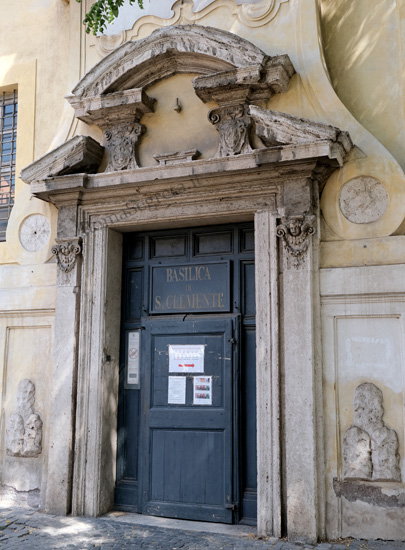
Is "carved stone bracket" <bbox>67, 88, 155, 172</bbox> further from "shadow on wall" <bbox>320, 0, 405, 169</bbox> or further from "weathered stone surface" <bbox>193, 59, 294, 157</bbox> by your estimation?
"shadow on wall" <bbox>320, 0, 405, 169</bbox>

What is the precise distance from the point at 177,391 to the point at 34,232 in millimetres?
2364

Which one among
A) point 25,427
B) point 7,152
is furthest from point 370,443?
point 7,152

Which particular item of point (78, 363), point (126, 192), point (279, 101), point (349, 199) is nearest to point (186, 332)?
point (78, 363)

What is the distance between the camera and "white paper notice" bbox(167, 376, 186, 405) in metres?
6.13

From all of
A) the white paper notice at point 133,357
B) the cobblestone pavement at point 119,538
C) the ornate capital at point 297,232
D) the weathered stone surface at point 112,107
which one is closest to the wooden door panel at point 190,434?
the white paper notice at point 133,357

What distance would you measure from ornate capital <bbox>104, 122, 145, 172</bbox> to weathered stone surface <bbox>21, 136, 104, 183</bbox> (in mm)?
151

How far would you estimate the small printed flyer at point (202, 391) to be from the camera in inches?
237

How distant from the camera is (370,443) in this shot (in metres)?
5.16

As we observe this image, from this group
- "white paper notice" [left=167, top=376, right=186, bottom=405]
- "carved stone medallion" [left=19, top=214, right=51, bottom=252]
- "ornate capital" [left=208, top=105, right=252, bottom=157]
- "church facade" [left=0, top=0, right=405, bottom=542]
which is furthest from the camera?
"carved stone medallion" [left=19, top=214, right=51, bottom=252]

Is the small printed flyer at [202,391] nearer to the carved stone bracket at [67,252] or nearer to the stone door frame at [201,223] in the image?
the stone door frame at [201,223]

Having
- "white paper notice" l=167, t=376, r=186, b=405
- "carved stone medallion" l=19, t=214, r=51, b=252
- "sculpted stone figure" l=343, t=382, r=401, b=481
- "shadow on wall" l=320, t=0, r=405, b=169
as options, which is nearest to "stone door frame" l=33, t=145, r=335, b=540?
"sculpted stone figure" l=343, t=382, r=401, b=481

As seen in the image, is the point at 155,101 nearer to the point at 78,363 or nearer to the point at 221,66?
the point at 221,66

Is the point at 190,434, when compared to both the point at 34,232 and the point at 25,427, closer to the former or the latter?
the point at 25,427

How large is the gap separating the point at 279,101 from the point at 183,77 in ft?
3.57
